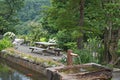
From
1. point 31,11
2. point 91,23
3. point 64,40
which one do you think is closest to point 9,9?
point 31,11

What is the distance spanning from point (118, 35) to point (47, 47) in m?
6.92

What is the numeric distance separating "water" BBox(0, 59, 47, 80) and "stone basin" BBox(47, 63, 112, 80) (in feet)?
10.3

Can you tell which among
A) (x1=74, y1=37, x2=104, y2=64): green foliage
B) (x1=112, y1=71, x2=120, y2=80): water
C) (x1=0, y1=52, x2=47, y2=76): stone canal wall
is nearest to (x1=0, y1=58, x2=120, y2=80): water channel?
(x1=0, y1=52, x2=47, y2=76): stone canal wall

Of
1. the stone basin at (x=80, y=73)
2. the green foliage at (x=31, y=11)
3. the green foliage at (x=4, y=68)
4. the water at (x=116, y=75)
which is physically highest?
the stone basin at (x=80, y=73)

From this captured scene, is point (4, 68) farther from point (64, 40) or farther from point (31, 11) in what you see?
point (31, 11)

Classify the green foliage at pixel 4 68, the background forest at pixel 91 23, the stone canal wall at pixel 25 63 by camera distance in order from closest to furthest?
the background forest at pixel 91 23, the stone canal wall at pixel 25 63, the green foliage at pixel 4 68

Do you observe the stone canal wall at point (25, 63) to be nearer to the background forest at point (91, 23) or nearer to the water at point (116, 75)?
the background forest at point (91, 23)

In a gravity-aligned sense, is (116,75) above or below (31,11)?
above

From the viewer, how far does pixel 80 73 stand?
27.2 feet

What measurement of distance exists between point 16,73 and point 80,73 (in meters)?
5.52

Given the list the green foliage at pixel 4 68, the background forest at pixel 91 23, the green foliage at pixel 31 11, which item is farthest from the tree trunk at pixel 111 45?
the green foliage at pixel 31 11

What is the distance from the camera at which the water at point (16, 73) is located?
39.6 feet

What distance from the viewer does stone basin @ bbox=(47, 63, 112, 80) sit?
8.07m

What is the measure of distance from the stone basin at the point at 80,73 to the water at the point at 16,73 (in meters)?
3.13
